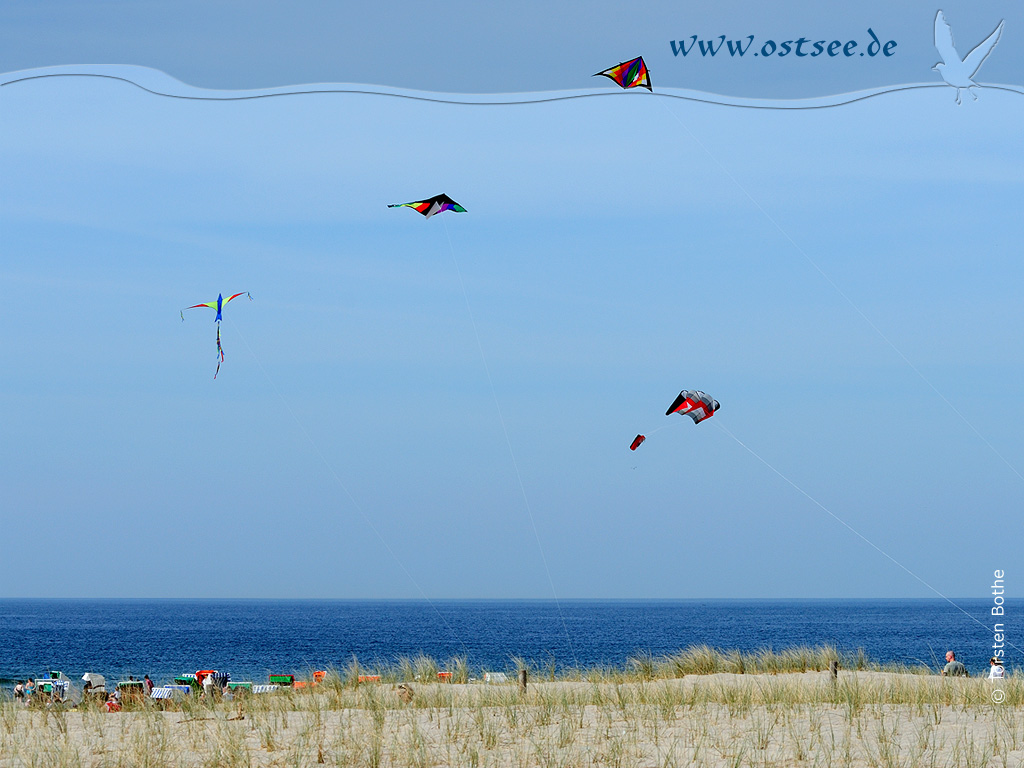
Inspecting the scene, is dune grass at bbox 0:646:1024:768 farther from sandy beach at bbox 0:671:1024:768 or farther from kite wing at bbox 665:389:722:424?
kite wing at bbox 665:389:722:424

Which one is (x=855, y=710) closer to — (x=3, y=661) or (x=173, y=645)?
(x=3, y=661)

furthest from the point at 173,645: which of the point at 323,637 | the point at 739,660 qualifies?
the point at 739,660

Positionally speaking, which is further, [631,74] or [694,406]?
[694,406]

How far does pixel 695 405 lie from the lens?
15.2 metres

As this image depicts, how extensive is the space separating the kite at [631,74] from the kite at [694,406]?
17.2 ft

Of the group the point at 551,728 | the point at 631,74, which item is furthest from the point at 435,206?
the point at 551,728

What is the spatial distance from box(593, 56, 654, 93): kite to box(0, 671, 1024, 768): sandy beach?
610 cm

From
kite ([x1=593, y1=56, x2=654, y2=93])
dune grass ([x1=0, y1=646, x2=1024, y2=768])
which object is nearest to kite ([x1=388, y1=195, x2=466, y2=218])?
kite ([x1=593, y1=56, x2=654, y2=93])

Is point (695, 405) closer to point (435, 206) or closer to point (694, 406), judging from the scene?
point (694, 406)

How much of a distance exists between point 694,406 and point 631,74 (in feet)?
18.7

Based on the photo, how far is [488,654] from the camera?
175 ft

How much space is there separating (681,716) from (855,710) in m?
1.61

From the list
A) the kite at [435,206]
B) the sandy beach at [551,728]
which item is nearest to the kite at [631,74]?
the kite at [435,206]

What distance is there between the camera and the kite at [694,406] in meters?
15.0
